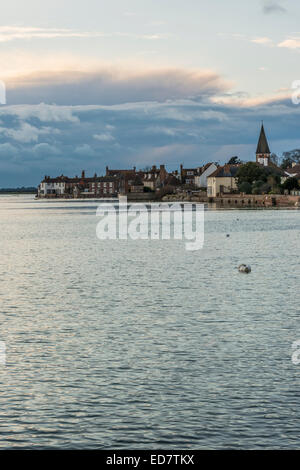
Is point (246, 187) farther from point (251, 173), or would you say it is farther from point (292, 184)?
point (292, 184)

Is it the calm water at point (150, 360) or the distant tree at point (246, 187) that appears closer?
the calm water at point (150, 360)

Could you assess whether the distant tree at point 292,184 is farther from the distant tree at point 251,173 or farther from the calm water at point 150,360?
the calm water at point 150,360

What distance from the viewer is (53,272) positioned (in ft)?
131

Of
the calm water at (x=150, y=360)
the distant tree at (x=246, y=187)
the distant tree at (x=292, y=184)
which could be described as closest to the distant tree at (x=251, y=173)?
the distant tree at (x=246, y=187)

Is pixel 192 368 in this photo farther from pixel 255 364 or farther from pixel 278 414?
pixel 278 414

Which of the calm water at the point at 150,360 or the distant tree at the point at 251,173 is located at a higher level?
the distant tree at the point at 251,173

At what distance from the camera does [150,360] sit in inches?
731

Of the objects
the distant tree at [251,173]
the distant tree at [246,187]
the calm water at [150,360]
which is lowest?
the calm water at [150,360]

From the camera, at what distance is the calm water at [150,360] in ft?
44.5

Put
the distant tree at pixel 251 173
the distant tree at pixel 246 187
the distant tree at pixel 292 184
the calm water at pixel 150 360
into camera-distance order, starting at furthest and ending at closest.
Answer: the distant tree at pixel 246 187
the distant tree at pixel 251 173
the distant tree at pixel 292 184
the calm water at pixel 150 360

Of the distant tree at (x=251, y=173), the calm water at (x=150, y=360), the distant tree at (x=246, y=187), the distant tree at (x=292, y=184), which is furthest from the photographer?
the distant tree at (x=246, y=187)

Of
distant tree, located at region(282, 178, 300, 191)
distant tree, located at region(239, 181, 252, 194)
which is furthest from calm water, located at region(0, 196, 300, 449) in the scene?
distant tree, located at region(239, 181, 252, 194)

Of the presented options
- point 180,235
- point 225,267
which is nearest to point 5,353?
point 225,267

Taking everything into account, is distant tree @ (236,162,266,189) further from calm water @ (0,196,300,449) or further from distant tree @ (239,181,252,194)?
calm water @ (0,196,300,449)
